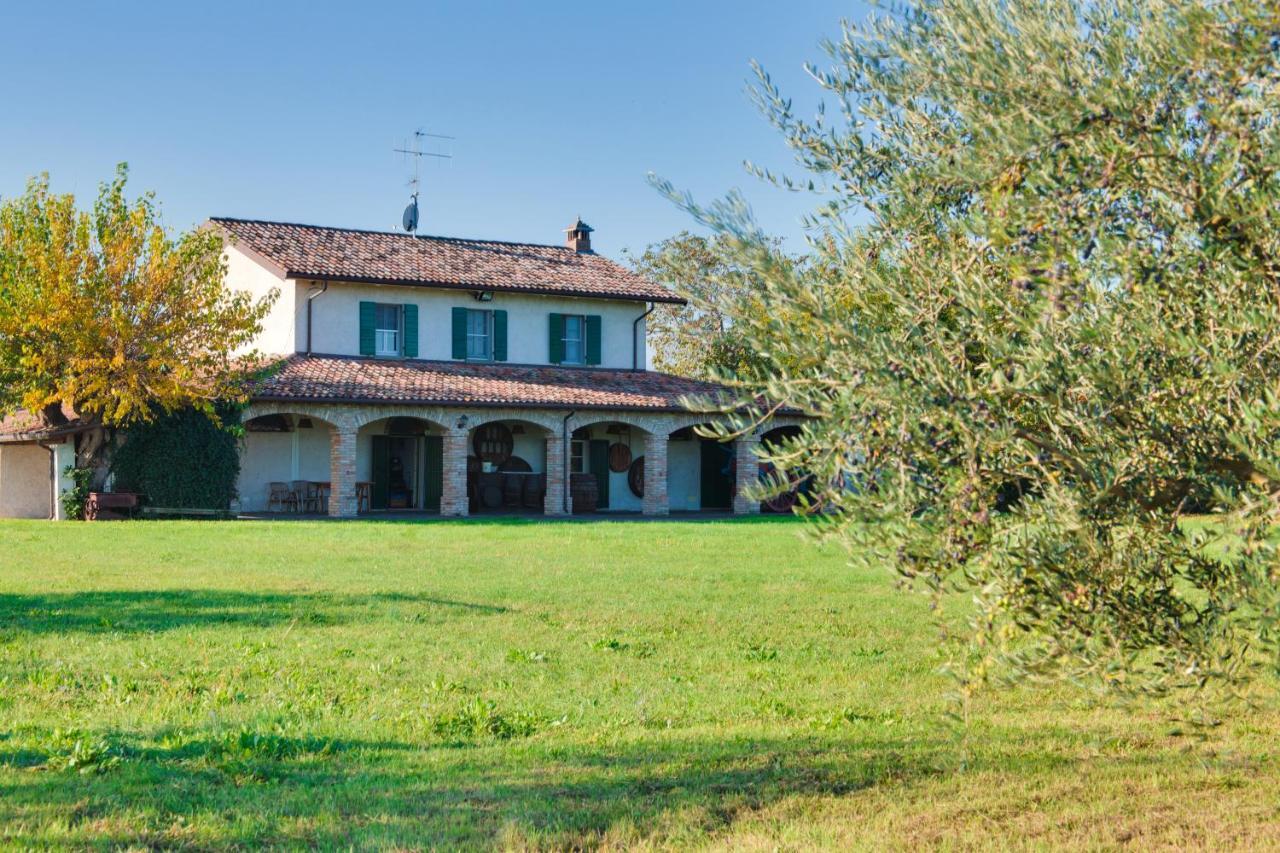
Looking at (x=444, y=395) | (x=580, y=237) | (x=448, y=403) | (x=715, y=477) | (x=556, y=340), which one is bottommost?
(x=715, y=477)

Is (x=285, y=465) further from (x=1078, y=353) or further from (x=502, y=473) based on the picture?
(x=1078, y=353)

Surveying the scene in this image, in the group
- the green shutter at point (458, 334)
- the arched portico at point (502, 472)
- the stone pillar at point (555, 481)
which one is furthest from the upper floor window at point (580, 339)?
the stone pillar at point (555, 481)

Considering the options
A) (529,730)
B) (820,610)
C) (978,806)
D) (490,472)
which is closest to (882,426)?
(978,806)

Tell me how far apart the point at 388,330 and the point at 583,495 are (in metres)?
6.19

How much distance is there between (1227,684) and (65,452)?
29.4 metres

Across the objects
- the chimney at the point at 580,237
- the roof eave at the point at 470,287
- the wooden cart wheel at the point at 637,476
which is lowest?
the wooden cart wheel at the point at 637,476

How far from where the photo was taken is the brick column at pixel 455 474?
30219 millimetres

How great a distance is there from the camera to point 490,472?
32812mm

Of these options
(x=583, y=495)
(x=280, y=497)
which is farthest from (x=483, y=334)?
(x=280, y=497)

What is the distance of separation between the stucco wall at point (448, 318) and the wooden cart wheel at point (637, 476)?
2597mm

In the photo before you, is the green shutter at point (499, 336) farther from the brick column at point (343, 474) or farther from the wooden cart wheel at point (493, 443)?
the brick column at point (343, 474)

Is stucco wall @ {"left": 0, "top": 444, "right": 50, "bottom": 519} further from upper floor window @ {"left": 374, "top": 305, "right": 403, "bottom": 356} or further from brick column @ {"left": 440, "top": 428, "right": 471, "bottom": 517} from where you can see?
brick column @ {"left": 440, "top": 428, "right": 471, "bottom": 517}

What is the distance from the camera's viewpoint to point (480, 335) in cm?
3331

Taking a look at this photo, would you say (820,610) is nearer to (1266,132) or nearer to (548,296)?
(1266,132)
